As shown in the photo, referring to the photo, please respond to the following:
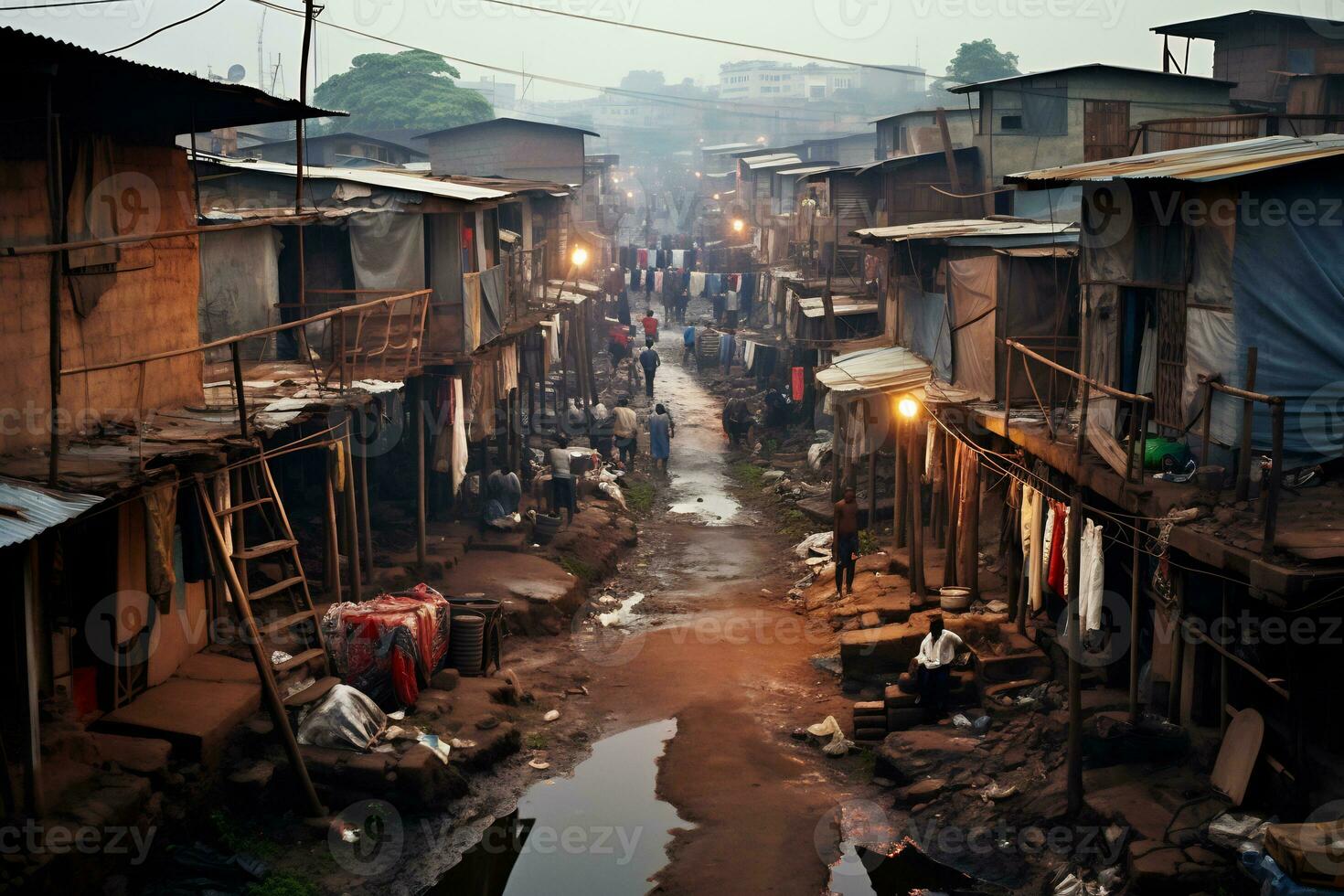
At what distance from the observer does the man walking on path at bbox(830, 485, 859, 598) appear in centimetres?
1881

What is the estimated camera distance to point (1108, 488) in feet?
38.5

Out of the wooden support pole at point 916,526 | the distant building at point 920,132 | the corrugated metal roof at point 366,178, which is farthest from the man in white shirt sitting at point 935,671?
the distant building at point 920,132

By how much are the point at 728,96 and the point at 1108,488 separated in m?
157

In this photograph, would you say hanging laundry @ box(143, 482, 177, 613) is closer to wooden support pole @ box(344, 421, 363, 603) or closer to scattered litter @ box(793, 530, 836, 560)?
wooden support pole @ box(344, 421, 363, 603)

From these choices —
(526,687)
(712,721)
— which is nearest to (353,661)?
(526,687)

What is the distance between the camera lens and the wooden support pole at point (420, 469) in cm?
1858

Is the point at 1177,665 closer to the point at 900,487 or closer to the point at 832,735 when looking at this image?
the point at 832,735

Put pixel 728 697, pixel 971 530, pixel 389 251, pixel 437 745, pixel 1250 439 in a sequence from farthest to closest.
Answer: pixel 389 251 → pixel 971 530 → pixel 728 697 → pixel 437 745 → pixel 1250 439

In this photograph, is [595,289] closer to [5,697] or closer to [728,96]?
[5,697]

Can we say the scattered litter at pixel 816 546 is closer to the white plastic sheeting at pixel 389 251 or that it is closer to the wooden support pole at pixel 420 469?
the wooden support pole at pixel 420 469

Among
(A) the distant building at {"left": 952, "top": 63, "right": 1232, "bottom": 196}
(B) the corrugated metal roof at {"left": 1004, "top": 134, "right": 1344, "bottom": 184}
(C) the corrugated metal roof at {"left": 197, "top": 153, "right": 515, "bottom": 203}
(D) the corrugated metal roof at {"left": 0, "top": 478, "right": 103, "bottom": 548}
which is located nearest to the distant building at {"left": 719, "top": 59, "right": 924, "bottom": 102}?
(A) the distant building at {"left": 952, "top": 63, "right": 1232, "bottom": 196}

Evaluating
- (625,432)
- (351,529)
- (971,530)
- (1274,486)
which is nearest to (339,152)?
(625,432)

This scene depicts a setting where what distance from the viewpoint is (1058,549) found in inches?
527

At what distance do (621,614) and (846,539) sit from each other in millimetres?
3972
